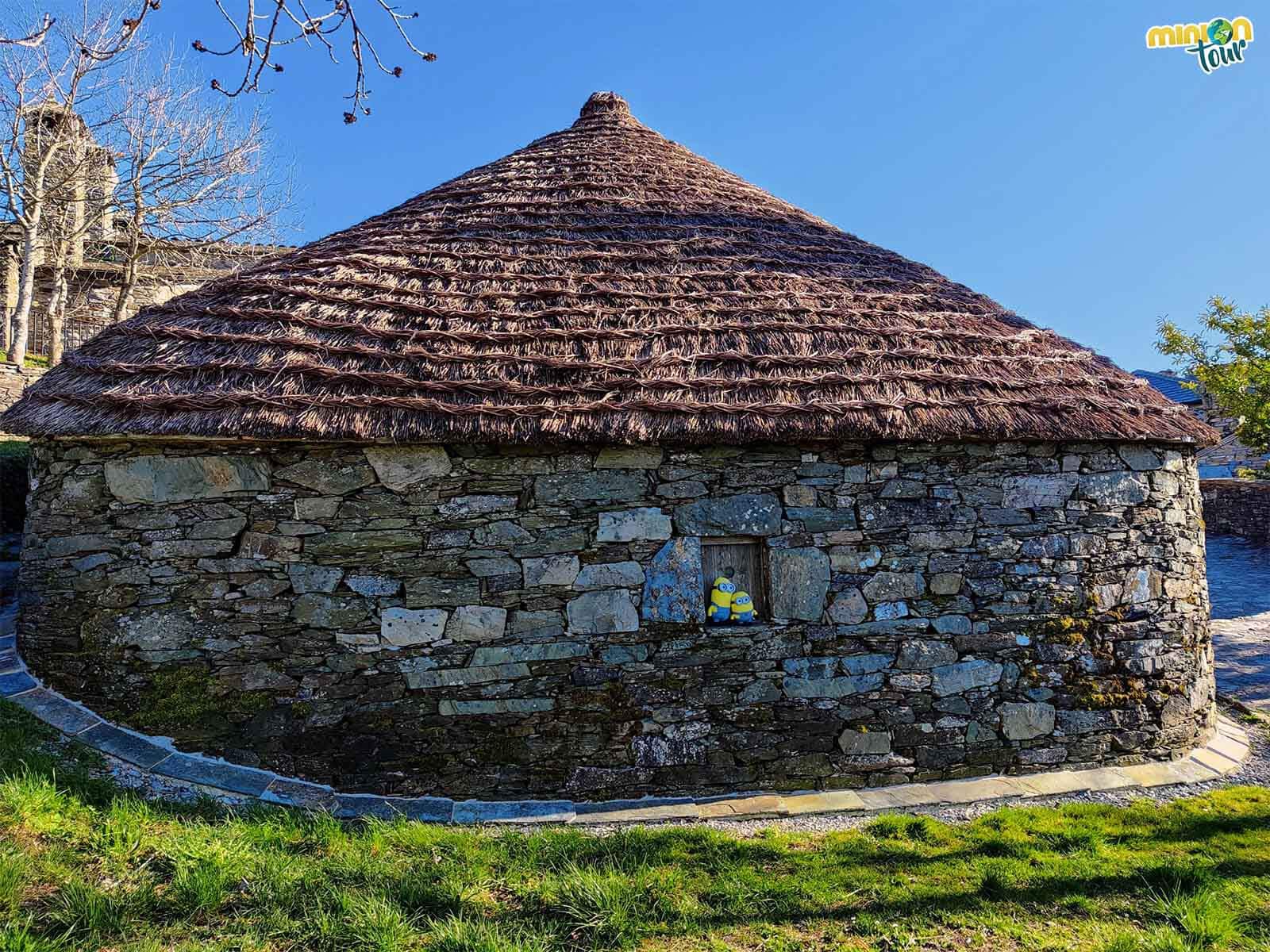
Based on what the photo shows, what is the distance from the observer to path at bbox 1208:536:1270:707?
252 inches

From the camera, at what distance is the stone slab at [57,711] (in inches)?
151

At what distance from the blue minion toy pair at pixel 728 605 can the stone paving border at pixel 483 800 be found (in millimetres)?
1098

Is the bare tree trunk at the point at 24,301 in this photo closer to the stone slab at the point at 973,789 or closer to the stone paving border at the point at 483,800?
the stone paving border at the point at 483,800

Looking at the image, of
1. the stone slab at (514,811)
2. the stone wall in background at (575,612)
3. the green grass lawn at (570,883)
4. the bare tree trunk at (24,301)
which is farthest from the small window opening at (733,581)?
the bare tree trunk at (24,301)

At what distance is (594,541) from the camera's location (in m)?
4.13

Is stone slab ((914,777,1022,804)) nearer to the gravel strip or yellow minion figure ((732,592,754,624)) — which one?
the gravel strip

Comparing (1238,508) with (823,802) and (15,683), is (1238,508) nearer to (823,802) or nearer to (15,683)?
(823,802)

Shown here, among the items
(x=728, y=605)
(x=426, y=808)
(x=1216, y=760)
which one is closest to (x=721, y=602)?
(x=728, y=605)

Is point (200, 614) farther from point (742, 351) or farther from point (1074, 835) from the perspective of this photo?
point (1074, 835)

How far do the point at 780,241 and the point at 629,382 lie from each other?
7.79 ft

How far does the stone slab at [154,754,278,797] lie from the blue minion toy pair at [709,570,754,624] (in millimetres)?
2833

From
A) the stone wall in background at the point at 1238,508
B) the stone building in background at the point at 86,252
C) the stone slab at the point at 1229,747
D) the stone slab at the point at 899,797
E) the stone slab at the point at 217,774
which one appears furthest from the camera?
the stone building in background at the point at 86,252

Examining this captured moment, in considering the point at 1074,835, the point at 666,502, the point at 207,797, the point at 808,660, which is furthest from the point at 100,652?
the point at 1074,835

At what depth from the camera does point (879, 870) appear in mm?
3316
